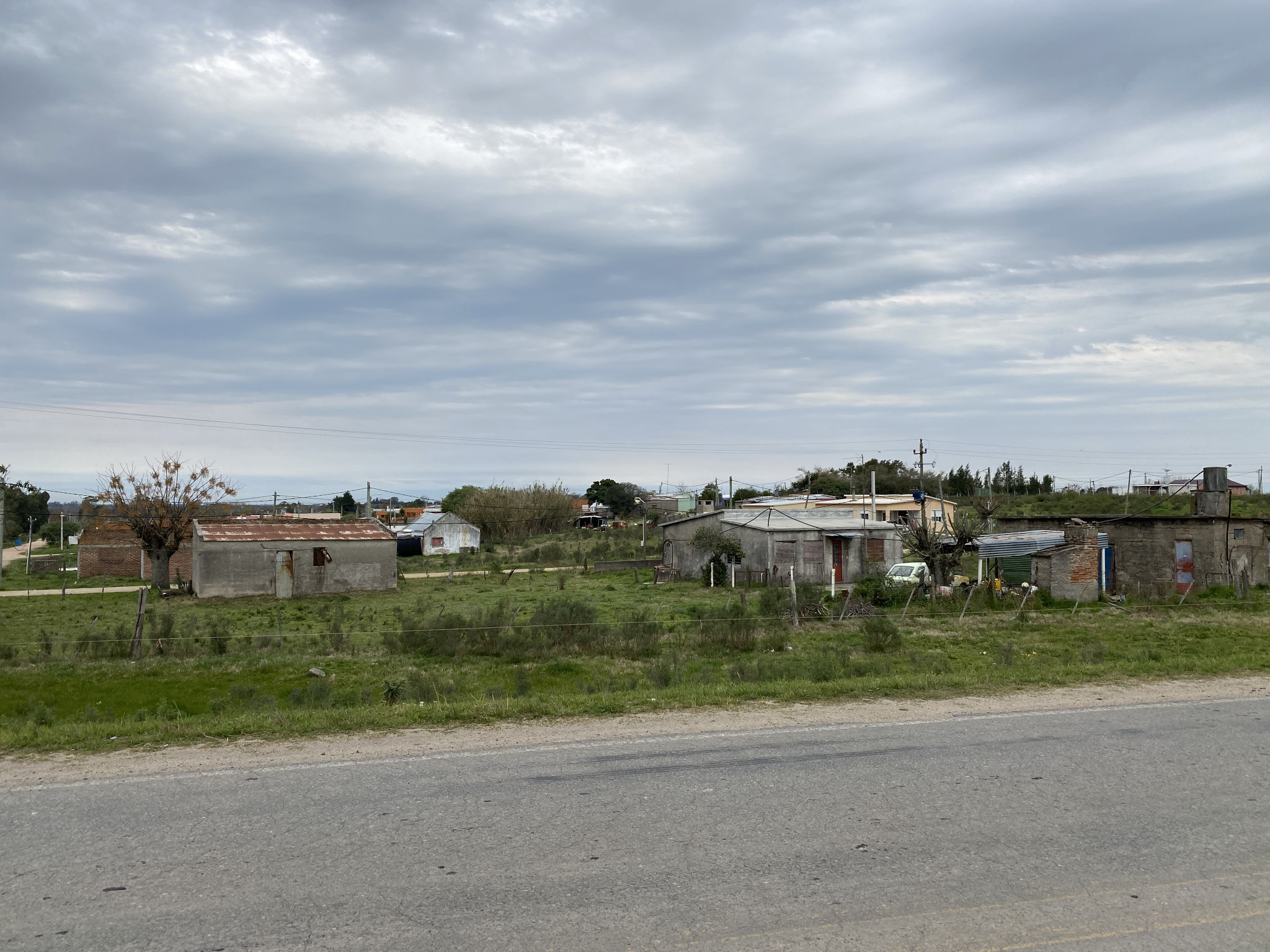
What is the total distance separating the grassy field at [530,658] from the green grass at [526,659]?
0.06 meters

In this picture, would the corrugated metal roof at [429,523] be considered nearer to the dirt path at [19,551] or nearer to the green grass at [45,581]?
the green grass at [45,581]

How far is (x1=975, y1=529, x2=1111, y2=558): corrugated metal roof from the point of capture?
106ft

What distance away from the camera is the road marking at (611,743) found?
7.76 metres

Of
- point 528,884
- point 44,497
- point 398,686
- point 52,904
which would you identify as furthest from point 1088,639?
point 44,497

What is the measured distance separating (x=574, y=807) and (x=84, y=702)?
11.8m

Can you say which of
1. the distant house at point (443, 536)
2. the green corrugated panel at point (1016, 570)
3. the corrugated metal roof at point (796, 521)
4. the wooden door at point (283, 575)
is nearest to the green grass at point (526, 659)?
the green corrugated panel at point (1016, 570)

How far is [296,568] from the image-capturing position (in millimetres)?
40750

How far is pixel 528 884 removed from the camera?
5.46 metres

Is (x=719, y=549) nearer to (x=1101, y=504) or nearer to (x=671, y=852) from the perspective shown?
(x=671, y=852)

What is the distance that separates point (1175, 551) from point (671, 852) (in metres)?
31.6

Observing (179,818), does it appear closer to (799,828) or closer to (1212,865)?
(799,828)

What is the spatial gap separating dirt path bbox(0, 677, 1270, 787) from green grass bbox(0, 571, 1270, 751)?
1.34 ft

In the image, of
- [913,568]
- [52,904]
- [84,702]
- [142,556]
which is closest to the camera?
[52,904]

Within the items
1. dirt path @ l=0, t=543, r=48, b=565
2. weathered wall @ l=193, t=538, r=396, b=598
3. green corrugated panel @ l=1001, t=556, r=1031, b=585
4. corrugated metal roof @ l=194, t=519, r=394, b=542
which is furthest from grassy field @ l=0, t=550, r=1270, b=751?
dirt path @ l=0, t=543, r=48, b=565
